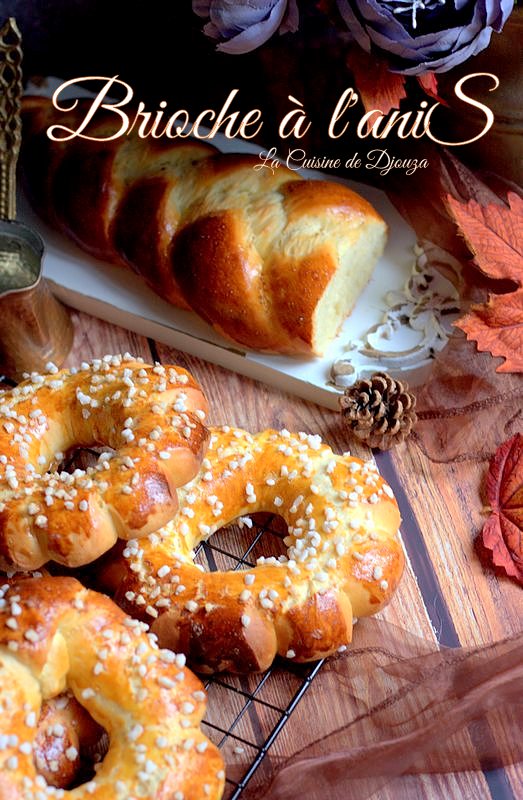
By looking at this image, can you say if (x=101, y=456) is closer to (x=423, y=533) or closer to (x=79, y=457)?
(x=79, y=457)

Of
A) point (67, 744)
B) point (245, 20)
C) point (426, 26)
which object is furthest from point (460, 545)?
point (245, 20)

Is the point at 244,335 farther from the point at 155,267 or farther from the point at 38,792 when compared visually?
the point at 38,792

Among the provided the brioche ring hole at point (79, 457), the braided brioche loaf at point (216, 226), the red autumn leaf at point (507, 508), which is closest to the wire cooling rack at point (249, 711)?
the brioche ring hole at point (79, 457)

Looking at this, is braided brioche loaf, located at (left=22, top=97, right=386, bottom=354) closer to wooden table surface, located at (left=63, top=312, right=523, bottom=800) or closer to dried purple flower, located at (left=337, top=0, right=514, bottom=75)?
wooden table surface, located at (left=63, top=312, right=523, bottom=800)

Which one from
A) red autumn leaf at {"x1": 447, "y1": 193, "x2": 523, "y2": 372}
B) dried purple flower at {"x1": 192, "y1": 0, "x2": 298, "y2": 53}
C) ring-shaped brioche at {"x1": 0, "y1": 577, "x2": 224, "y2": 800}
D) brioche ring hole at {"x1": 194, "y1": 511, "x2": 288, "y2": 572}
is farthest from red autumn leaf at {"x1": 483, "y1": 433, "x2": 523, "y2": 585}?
dried purple flower at {"x1": 192, "y1": 0, "x2": 298, "y2": 53}

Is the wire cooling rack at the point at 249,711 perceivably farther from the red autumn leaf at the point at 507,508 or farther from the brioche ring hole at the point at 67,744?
the red autumn leaf at the point at 507,508

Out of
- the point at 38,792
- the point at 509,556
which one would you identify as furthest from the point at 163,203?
the point at 38,792
